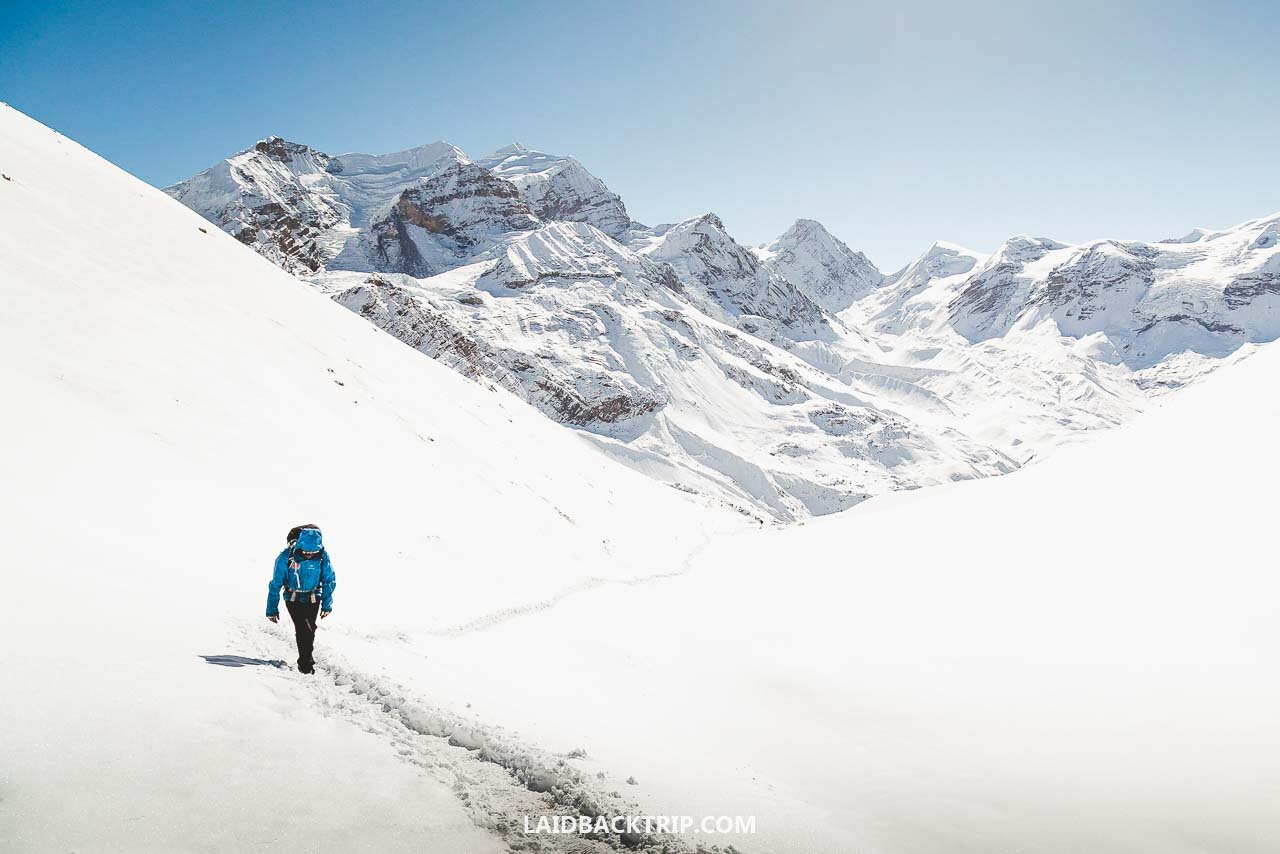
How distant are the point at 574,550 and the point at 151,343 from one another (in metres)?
17.2

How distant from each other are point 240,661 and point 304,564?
142 centimetres

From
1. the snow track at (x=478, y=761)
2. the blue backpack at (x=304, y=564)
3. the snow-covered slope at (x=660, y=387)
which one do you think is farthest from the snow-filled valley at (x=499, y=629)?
the snow-covered slope at (x=660, y=387)

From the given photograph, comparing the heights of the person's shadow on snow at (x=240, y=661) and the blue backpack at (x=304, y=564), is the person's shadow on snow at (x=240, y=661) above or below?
below

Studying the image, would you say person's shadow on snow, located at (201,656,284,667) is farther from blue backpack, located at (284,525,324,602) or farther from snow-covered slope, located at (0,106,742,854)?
blue backpack, located at (284,525,324,602)

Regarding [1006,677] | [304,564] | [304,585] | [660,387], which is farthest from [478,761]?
[660,387]

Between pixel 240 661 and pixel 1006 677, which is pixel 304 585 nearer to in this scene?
pixel 240 661

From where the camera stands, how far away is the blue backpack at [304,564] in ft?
27.8

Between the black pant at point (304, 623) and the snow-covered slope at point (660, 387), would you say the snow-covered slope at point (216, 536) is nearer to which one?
the black pant at point (304, 623)

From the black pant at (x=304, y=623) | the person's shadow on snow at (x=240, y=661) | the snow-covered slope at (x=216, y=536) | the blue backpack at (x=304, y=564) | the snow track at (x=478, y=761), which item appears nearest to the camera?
the snow-covered slope at (x=216, y=536)

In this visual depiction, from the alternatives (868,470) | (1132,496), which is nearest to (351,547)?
(1132,496)

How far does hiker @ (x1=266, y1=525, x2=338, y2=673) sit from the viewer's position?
8328mm

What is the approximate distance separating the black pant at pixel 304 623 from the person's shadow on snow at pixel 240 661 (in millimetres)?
298

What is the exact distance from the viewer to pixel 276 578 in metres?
8.63

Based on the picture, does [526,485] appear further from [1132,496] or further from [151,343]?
[1132,496]
